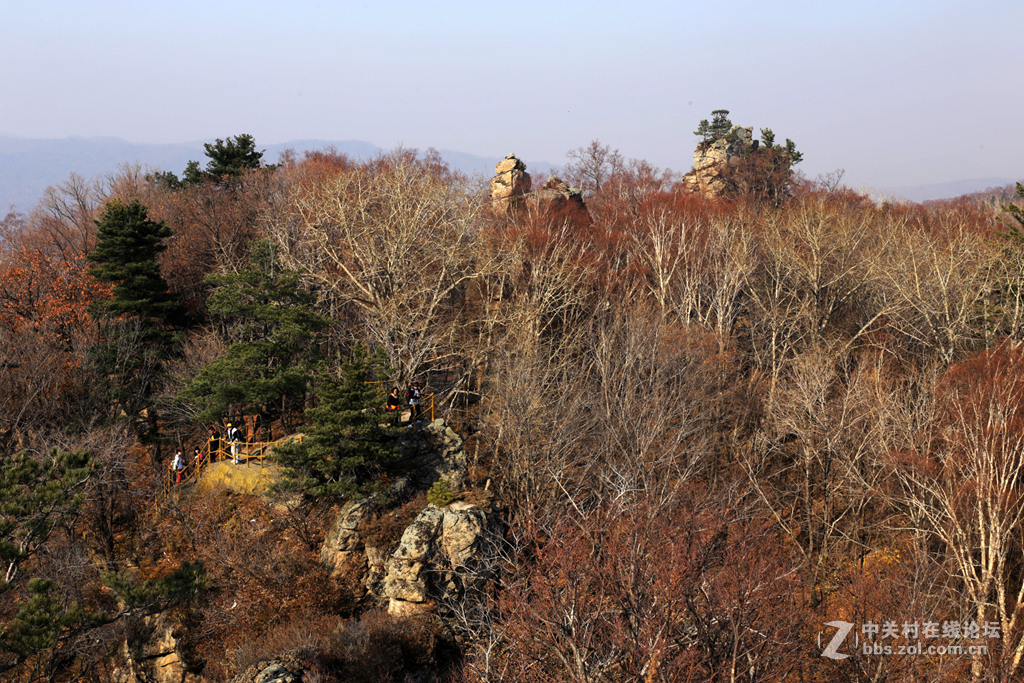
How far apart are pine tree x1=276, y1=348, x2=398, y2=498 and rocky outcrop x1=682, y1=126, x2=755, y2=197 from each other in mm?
45333

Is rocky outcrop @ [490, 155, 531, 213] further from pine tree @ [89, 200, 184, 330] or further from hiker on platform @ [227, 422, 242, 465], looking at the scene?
hiker on platform @ [227, 422, 242, 465]

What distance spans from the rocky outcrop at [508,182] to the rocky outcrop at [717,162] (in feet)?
69.1

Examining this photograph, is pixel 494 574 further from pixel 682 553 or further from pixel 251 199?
pixel 251 199

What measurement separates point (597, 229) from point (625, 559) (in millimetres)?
28152

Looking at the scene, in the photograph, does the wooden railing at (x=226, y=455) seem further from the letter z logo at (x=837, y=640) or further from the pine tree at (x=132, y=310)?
the letter z logo at (x=837, y=640)

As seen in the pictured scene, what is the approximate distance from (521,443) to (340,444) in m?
6.40

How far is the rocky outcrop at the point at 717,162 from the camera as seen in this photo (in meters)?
58.5

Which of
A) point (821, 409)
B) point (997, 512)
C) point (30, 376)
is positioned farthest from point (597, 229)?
point (30, 376)

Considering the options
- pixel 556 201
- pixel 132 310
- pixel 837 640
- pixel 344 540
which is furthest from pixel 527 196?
pixel 837 640

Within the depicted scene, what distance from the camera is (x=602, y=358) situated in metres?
28.1

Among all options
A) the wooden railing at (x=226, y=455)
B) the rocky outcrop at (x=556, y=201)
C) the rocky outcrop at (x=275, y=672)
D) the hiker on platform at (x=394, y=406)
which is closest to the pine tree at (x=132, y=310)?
the wooden railing at (x=226, y=455)

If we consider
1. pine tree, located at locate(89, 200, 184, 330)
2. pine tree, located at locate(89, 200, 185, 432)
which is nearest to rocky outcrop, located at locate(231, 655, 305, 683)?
pine tree, located at locate(89, 200, 185, 432)

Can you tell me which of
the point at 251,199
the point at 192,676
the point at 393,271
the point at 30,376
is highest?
the point at 251,199

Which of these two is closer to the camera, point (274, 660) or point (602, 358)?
point (274, 660)
